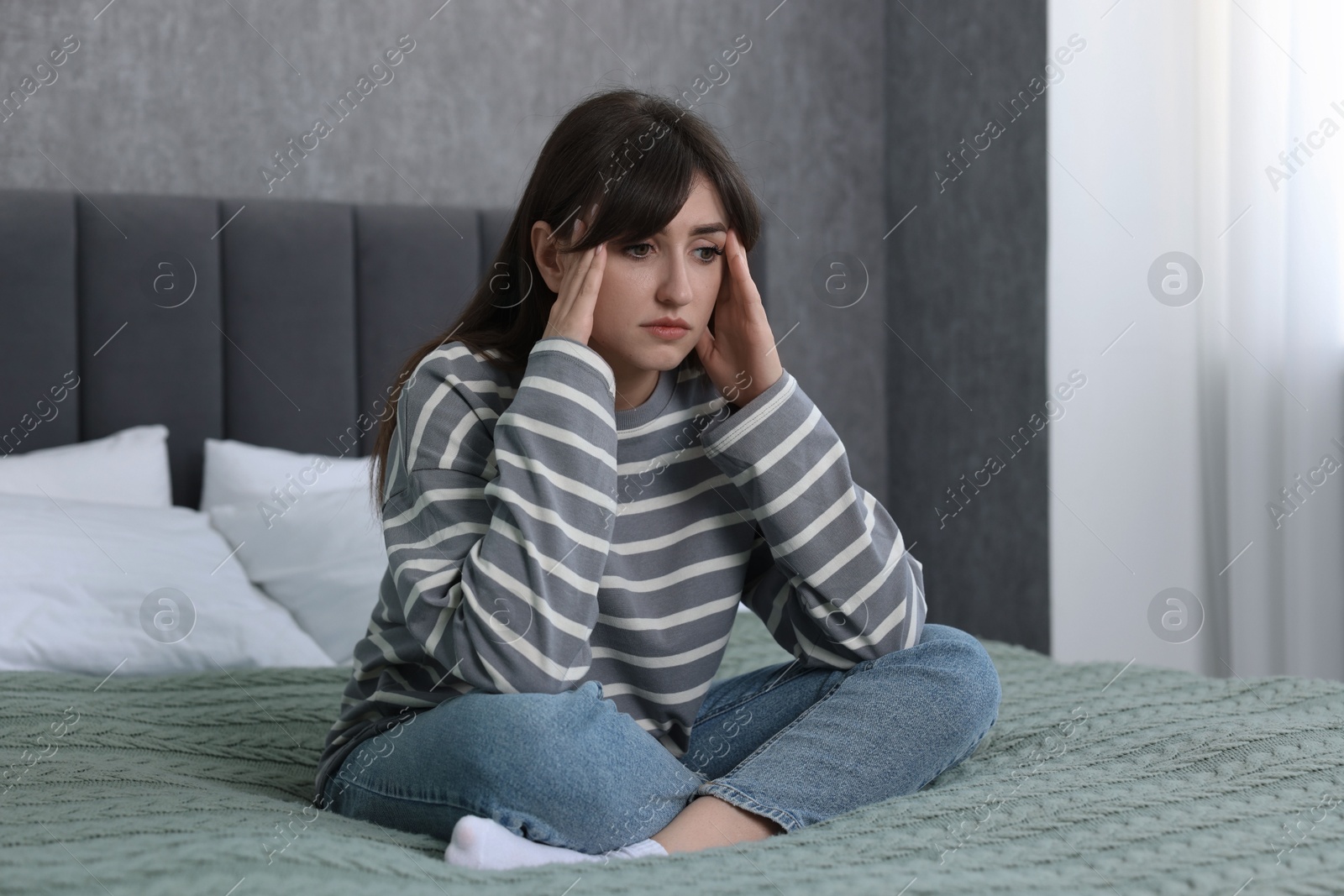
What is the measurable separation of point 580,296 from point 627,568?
257mm

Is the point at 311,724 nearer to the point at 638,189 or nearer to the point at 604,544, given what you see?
the point at 604,544

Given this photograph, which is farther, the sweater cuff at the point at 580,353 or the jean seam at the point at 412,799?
the sweater cuff at the point at 580,353

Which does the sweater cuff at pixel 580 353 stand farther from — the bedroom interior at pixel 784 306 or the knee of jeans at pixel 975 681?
the knee of jeans at pixel 975 681

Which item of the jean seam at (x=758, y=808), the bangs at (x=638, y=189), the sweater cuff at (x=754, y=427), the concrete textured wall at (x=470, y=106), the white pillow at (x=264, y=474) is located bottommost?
the jean seam at (x=758, y=808)

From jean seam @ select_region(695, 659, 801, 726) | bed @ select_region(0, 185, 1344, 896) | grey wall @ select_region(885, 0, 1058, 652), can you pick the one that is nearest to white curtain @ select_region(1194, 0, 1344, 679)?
grey wall @ select_region(885, 0, 1058, 652)

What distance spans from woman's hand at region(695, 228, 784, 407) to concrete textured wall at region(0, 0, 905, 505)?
120 centimetres

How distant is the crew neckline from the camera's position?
1202 mm

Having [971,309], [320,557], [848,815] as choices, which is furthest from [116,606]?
[971,309]

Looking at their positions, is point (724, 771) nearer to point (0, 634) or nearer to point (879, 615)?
point (879, 615)

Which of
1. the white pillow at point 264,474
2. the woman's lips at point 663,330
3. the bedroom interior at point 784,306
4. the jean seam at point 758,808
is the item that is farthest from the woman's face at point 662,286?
the white pillow at point 264,474

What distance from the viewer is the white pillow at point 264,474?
6.63ft

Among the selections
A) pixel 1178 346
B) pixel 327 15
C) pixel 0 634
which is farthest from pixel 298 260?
pixel 1178 346

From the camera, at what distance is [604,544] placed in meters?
1.04

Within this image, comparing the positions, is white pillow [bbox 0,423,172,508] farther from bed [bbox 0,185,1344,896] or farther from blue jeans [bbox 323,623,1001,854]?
blue jeans [bbox 323,623,1001,854]
